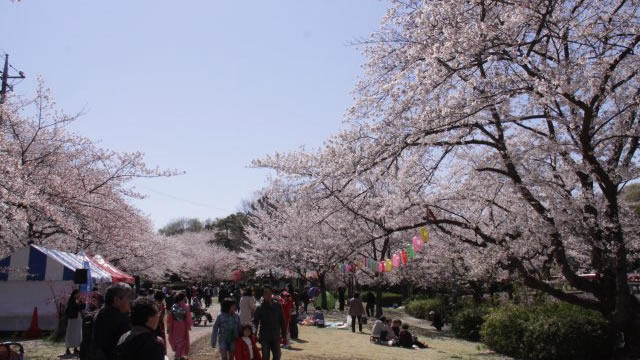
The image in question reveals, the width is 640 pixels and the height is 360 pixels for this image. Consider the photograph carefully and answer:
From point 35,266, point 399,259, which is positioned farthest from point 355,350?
point 35,266

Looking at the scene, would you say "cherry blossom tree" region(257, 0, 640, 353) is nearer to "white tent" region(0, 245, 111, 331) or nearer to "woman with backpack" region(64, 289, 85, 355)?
"woman with backpack" region(64, 289, 85, 355)

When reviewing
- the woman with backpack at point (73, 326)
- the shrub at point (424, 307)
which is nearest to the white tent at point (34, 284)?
the woman with backpack at point (73, 326)

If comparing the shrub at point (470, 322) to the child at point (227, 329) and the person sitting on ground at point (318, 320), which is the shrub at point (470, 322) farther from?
the child at point (227, 329)

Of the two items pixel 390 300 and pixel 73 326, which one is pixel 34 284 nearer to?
pixel 73 326

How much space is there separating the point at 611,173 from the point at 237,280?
153 ft

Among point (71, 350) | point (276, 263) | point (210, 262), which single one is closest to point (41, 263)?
point (71, 350)

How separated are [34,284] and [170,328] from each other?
806 centimetres

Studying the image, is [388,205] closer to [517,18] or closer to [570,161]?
[570,161]

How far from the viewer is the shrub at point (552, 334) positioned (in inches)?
420

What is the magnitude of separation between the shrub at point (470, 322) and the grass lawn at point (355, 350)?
530 mm

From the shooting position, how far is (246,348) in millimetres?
7203

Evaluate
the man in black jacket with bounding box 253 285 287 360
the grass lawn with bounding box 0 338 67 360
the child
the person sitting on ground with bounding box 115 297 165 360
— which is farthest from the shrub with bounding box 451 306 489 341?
the person sitting on ground with bounding box 115 297 165 360

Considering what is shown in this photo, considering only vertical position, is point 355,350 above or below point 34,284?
below

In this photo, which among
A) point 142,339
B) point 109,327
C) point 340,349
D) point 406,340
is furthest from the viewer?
point 406,340
